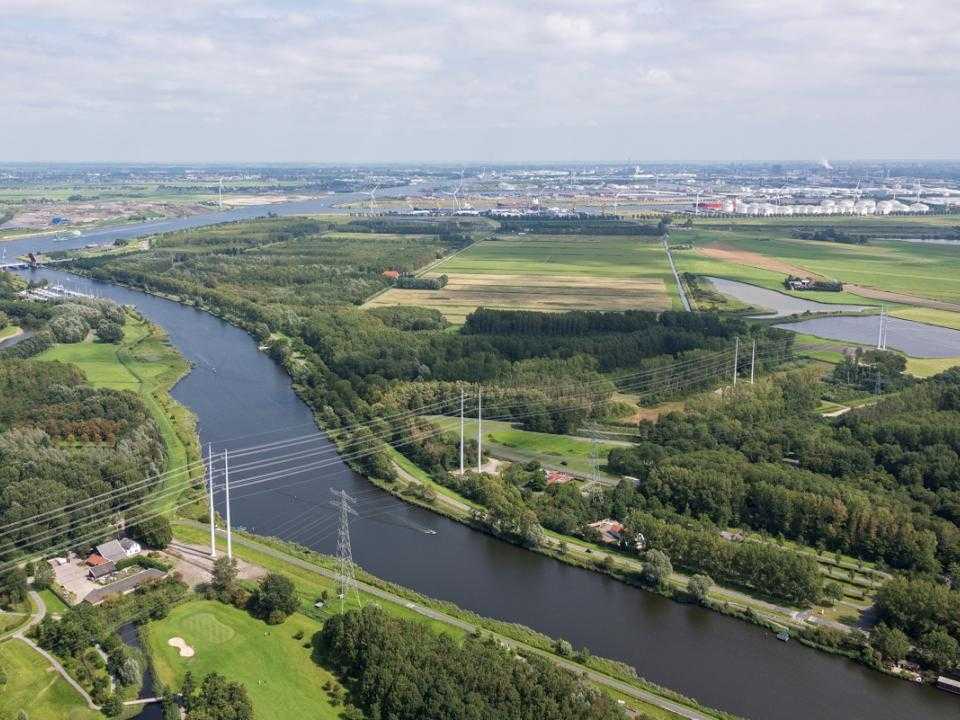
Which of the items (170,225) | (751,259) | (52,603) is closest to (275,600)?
(52,603)

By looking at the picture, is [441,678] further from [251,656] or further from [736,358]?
[736,358]

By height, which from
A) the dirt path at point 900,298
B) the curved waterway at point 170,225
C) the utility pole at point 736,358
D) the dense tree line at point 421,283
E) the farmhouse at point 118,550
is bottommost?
the farmhouse at point 118,550

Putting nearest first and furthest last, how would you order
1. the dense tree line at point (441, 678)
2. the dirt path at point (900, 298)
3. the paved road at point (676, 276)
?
the dense tree line at point (441, 678), the dirt path at point (900, 298), the paved road at point (676, 276)

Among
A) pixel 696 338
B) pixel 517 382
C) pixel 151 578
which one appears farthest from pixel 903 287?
pixel 151 578

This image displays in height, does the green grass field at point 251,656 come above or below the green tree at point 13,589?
below

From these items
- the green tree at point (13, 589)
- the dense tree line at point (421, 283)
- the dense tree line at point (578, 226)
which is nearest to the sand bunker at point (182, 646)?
the green tree at point (13, 589)

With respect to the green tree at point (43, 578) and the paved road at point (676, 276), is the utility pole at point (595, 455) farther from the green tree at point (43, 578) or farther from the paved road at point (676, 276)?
the paved road at point (676, 276)

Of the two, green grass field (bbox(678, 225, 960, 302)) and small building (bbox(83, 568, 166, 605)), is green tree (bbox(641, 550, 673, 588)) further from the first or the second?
green grass field (bbox(678, 225, 960, 302))
